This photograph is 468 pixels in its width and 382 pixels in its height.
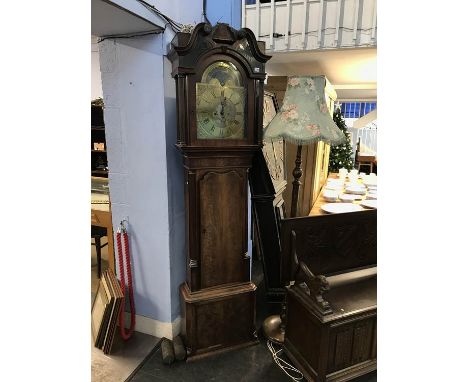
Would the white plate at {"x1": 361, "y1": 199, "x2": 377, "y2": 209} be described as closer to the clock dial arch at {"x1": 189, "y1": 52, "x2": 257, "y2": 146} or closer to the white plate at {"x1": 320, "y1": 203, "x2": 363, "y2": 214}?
the white plate at {"x1": 320, "y1": 203, "x2": 363, "y2": 214}

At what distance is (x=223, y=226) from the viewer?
5.98ft

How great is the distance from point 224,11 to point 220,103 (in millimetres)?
857

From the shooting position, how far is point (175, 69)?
1.60 meters

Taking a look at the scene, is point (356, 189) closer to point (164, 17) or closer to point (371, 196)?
point (371, 196)

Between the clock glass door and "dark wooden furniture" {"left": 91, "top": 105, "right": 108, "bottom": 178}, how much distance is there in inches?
→ 142

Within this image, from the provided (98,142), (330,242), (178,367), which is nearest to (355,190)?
(330,242)

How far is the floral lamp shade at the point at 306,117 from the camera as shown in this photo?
173 cm

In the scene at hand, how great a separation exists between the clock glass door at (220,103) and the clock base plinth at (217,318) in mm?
913

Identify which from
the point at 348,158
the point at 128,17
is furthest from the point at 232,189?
the point at 348,158

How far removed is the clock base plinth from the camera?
6.05 ft

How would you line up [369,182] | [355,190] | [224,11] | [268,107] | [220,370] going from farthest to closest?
[369,182], [355,190], [268,107], [224,11], [220,370]
